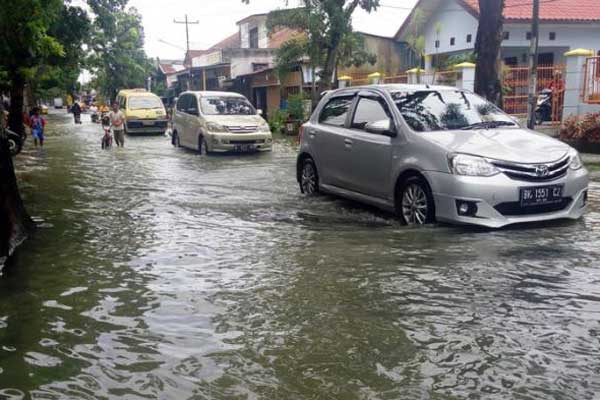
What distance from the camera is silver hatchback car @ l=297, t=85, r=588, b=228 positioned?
20.5ft

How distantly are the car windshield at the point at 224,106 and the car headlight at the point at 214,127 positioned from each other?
A: 28.8 inches

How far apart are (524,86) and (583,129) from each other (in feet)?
19.2

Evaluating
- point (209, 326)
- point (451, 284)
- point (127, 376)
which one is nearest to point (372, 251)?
point (451, 284)

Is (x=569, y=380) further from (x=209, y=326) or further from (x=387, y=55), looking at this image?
(x=387, y=55)

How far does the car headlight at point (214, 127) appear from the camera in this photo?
16422 millimetres

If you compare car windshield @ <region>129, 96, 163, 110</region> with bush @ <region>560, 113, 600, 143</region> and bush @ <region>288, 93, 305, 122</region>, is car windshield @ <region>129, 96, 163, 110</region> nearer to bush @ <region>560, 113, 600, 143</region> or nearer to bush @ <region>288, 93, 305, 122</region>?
bush @ <region>288, 93, 305, 122</region>

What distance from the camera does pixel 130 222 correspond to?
7.82 m

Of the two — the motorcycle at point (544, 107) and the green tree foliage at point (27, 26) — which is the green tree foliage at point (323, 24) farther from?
the green tree foliage at point (27, 26)

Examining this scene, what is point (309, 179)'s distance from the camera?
954 centimetres

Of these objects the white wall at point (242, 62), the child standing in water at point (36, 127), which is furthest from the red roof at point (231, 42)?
the child standing in water at point (36, 127)

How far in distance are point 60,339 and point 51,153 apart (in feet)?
54.0

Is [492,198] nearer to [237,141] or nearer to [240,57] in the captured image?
[237,141]

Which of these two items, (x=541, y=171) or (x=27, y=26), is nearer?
(x=541, y=171)

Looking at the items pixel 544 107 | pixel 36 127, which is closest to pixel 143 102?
pixel 36 127
